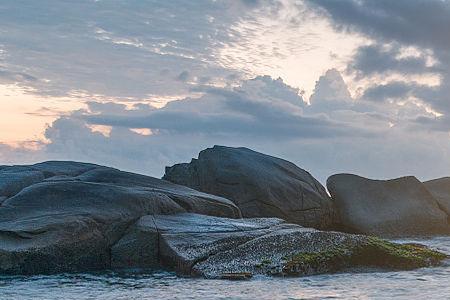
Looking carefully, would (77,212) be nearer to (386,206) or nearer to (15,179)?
(15,179)

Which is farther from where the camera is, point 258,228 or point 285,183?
point 285,183

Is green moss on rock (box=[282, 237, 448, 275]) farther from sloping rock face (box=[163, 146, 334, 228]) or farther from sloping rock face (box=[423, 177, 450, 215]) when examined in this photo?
sloping rock face (box=[423, 177, 450, 215])

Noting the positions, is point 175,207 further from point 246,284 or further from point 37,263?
point 246,284

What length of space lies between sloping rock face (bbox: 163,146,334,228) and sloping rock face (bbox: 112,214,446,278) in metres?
11.9

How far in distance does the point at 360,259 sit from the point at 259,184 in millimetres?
15521

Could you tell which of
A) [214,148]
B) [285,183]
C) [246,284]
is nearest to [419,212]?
[285,183]

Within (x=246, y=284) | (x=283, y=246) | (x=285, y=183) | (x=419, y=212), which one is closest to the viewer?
(x=246, y=284)

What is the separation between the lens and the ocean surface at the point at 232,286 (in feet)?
61.7

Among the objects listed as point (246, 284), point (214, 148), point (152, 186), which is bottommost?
point (246, 284)

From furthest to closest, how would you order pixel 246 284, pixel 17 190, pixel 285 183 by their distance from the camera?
1. pixel 285 183
2. pixel 17 190
3. pixel 246 284

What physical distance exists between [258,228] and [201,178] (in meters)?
14.8

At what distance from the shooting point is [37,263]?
23.5 meters

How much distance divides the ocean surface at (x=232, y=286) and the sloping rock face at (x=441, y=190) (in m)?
22.6

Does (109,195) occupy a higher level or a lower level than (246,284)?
higher
